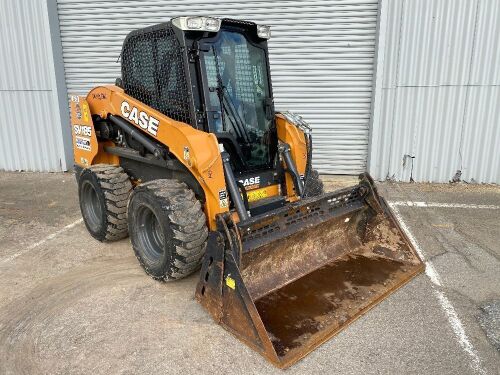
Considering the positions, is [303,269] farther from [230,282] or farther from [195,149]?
[195,149]

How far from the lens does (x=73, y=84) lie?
9172 mm

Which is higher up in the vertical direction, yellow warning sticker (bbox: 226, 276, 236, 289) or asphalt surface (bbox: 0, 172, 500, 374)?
yellow warning sticker (bbox: 226, 276, 236, 289)

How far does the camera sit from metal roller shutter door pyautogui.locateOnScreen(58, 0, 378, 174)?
7.79 m

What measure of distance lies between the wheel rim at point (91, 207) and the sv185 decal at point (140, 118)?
1.24 m

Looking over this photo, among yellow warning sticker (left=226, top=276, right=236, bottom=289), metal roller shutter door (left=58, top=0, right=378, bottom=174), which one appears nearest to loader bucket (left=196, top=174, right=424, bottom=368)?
yellow warning sticker (left=226, top=276, right=236, bottom=289)

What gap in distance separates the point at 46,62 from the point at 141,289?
681 cm

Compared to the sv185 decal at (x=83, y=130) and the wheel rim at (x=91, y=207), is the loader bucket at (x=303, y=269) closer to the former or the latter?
the wheel rim at (x=91, y=207)

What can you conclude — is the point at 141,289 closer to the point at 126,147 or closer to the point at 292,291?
the point at 292,291

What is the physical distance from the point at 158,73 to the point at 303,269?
257 centimetres

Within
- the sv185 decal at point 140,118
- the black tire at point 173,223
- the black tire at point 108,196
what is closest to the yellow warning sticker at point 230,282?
the black tire at point 173,223

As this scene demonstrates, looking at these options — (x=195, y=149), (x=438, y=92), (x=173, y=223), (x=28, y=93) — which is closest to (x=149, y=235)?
(x=173, y=223)

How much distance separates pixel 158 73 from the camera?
445cm

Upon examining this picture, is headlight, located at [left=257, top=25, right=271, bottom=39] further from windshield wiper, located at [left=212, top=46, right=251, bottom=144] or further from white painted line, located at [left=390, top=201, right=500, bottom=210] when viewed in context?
white painted line, located at [left=390, top=201, right=500, bottom=210]

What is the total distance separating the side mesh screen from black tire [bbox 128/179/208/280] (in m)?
0.77
